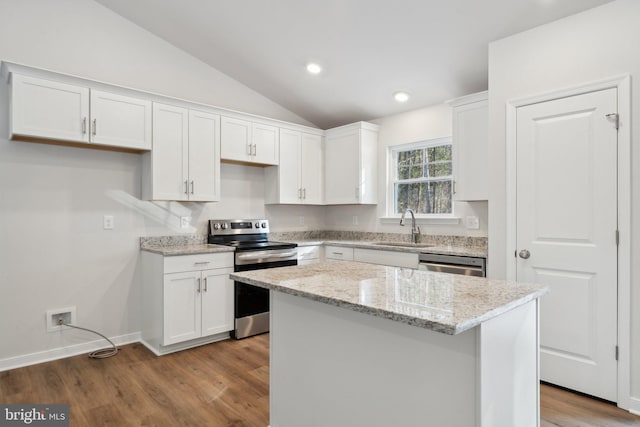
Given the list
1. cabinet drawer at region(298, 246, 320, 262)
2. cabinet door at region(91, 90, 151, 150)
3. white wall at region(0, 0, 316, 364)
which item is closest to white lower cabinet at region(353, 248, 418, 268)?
cabinet drawer at region(298, 246, 320, 262)

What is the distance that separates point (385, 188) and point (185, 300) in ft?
8.35

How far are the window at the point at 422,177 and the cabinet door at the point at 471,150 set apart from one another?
54 centimetres

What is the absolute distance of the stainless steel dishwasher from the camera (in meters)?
2.93

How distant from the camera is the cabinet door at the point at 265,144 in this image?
13.0 ft

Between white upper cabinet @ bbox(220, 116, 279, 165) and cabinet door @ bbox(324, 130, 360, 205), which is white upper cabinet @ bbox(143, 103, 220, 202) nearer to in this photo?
white upper cabinet @ bbox(220, 116, 279, 165)

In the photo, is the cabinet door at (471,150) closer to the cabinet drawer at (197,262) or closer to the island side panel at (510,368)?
the island side panel at (510,368)

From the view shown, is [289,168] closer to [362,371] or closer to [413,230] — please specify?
[413,230]

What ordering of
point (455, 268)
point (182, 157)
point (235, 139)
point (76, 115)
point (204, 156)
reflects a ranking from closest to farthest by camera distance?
point (76, 115) < point (455, 268) < point (182, 157) < point (204, 156) < point (235, 139)

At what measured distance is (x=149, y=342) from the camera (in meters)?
3.30

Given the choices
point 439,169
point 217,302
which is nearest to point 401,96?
point 439,169

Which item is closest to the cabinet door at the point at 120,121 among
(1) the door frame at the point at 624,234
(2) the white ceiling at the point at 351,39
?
(2) the white ceiling at the point at 351,39

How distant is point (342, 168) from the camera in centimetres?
447

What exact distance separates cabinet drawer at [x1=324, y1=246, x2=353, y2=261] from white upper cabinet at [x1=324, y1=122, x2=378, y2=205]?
0.61m

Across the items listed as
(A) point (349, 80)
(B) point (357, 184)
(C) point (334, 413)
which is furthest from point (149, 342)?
(A) point (349, 80)
